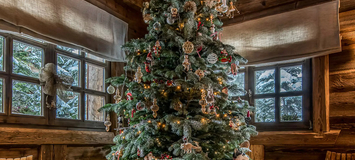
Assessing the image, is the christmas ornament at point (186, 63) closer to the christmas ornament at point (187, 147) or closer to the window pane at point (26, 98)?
the christmas ornament at point (187, 147)

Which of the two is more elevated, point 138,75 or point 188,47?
point 188,47

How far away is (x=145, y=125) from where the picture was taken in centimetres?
196

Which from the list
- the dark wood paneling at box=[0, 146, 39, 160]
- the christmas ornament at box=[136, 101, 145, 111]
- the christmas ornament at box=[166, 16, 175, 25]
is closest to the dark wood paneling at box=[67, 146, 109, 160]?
the dark wood paneling at box=[0, 146, 39, 160]

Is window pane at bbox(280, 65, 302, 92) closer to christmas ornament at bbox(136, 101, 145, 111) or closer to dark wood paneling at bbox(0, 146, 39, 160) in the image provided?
christmas ornament at bbox(136, 101, 145, 111)

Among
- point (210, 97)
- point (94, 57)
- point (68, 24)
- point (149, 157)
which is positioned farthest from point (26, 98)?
point (210, 97)

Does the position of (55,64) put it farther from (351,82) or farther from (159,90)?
(351,82)

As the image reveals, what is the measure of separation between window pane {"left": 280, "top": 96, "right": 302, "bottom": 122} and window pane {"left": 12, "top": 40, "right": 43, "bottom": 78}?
7.69 ft

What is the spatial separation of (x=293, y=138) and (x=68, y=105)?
2.14 metres

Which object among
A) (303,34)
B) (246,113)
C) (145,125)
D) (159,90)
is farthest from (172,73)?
(303,34)

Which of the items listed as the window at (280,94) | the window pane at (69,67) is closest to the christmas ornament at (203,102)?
the window at (280,94)

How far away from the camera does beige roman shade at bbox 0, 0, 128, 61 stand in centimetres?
191

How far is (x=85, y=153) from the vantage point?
2.54 metres

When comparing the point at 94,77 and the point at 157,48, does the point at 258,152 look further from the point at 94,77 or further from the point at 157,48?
the point at 94,77

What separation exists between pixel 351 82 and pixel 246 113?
107 cm
